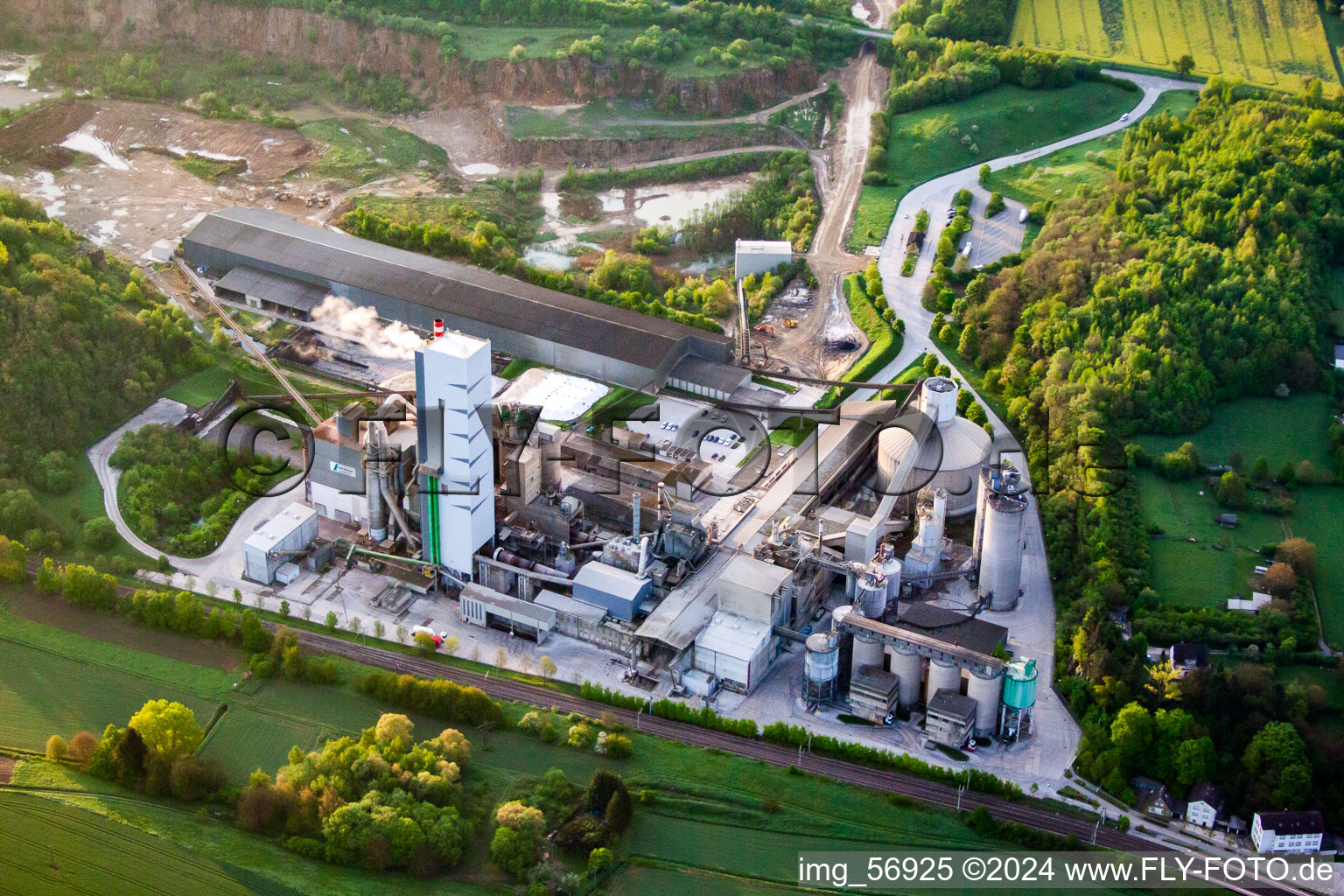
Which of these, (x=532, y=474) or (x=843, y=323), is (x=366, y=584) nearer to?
(x=532, y=474)

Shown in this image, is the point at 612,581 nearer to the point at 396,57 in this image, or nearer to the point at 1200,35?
the point at 396,57

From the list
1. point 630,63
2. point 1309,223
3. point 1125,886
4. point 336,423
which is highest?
point 630,63

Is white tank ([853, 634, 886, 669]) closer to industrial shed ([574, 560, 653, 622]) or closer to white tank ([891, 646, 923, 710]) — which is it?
white tank ([891, 646, 923, 710])

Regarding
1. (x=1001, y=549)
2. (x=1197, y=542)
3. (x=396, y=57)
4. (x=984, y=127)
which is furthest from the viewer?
(x=396, y=57)

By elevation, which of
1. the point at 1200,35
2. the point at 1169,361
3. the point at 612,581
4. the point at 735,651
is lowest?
the point at 735,651

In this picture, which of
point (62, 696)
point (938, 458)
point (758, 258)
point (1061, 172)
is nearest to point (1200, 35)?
point (1061, 172)

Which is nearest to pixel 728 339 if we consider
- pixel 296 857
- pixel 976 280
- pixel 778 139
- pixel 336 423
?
pixel 976 280

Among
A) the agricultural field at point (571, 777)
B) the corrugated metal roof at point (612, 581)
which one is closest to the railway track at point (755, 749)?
the agricultural field at point (571, 777)
